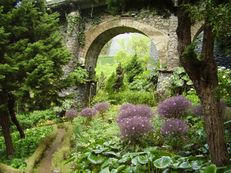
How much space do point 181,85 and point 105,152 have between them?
6321mm

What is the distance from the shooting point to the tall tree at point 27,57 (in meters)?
7.34

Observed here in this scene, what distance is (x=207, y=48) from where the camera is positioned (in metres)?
4.67

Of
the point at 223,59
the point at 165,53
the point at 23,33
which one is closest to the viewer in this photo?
the point at 23,33

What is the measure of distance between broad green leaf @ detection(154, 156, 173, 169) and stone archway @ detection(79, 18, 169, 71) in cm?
828

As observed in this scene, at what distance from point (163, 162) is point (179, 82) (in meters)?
7.22

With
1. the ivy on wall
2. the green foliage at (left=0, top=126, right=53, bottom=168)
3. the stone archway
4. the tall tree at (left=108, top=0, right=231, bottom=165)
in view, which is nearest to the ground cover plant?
the tall tree at (left=108, top=0, right=231, bottom=165)

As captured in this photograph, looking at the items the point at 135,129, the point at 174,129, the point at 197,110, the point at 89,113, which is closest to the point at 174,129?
the point at 174,129

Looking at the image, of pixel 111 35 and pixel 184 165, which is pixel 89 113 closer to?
pixel 111 35

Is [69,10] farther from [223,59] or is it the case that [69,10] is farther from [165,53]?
[223,59]

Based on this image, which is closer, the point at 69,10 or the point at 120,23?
Result: the point at 120,23

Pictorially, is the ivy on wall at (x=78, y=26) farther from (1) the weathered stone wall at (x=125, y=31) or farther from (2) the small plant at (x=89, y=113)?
(2) the small plant at (x=89, y=113)

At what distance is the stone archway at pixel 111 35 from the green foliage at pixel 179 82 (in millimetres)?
1031

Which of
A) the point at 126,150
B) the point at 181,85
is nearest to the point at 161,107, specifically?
the point at 126,150

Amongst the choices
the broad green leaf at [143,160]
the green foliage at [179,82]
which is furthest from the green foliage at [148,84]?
the broad green leaf at [143,160]
